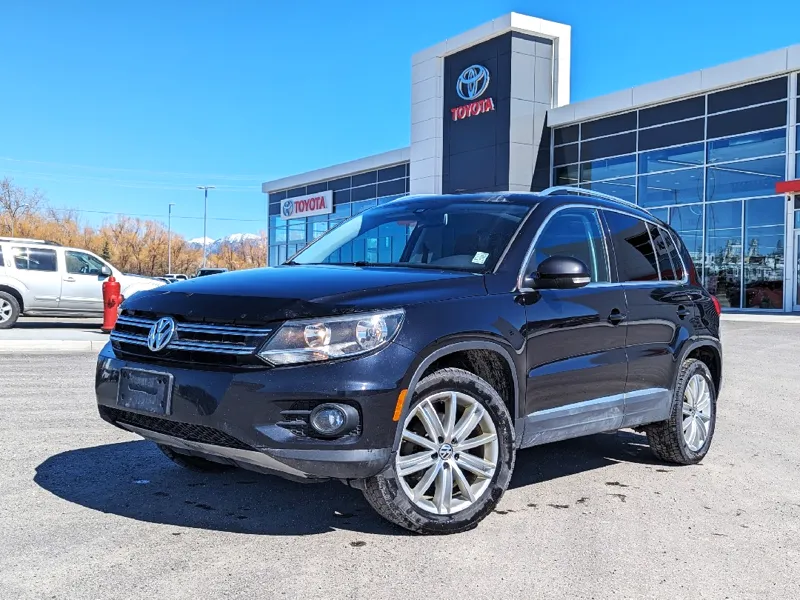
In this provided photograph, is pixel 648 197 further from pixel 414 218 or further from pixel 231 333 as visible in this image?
pixel 231 333

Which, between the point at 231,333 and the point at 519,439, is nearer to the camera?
the point at 231,333

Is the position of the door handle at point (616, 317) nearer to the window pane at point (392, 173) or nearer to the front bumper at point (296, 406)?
the front bumper at point (296, 406)

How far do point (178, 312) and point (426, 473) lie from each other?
145 cm

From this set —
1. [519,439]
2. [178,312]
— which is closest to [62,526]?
[178,312]

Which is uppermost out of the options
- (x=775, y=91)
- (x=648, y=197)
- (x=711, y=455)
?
(x=775, y=91)

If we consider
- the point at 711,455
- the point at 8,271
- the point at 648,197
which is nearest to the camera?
the point at 711,455

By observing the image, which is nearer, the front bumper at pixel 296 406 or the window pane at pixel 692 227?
the front bumper at pixel 296 406

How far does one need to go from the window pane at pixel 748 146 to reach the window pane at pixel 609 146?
3298mm

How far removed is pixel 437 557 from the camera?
3.55 m

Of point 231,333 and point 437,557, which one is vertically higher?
point 231,333

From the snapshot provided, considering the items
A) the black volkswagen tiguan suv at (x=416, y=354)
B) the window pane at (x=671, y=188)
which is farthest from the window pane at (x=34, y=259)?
the window pane at (x=671, y=188)

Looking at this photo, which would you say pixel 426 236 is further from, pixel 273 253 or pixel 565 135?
pixel 273 253

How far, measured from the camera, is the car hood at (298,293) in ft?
11.7

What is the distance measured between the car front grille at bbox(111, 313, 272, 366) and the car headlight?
0.23 feet
